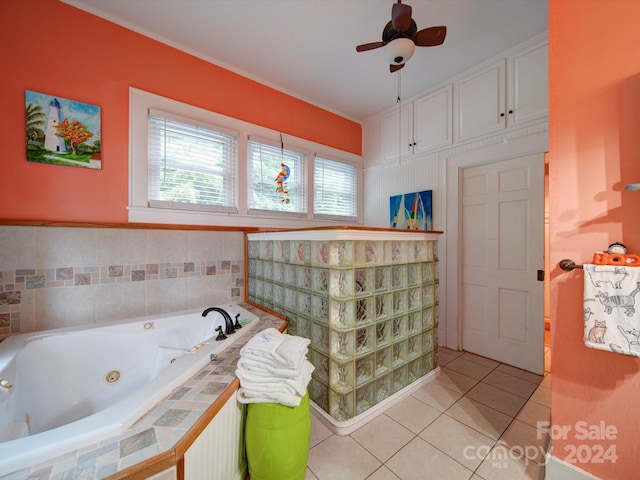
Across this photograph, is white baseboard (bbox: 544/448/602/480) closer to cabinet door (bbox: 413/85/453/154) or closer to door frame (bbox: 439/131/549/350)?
door frame (bbox: 439/131/549/350)

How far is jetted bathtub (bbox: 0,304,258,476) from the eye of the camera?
776mm

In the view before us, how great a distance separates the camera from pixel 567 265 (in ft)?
3.73

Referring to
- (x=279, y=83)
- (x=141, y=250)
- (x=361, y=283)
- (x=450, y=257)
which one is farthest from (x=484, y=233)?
(x=141, y=250)

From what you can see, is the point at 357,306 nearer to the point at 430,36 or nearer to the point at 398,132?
the point at 430,36

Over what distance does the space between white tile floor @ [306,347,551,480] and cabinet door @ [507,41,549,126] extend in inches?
89.3

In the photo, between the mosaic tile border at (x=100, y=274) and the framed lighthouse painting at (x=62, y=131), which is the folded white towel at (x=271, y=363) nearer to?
the mosaic tile border at (x=100, y=274)

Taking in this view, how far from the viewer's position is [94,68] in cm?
181

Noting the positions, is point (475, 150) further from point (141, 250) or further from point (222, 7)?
point (141, 250)

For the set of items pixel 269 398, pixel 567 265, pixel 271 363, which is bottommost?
pixel 269 398

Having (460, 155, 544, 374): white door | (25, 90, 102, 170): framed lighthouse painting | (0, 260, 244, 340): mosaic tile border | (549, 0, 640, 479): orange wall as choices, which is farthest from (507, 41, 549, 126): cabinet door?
(25, 90, 102, 170): framed lighthouse painting

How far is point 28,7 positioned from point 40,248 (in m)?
1.55

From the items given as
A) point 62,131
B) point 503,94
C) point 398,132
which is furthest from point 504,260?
point 62,131

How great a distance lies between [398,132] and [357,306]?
A: 8.07ft

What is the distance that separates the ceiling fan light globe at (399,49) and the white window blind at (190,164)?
152 centimetres
